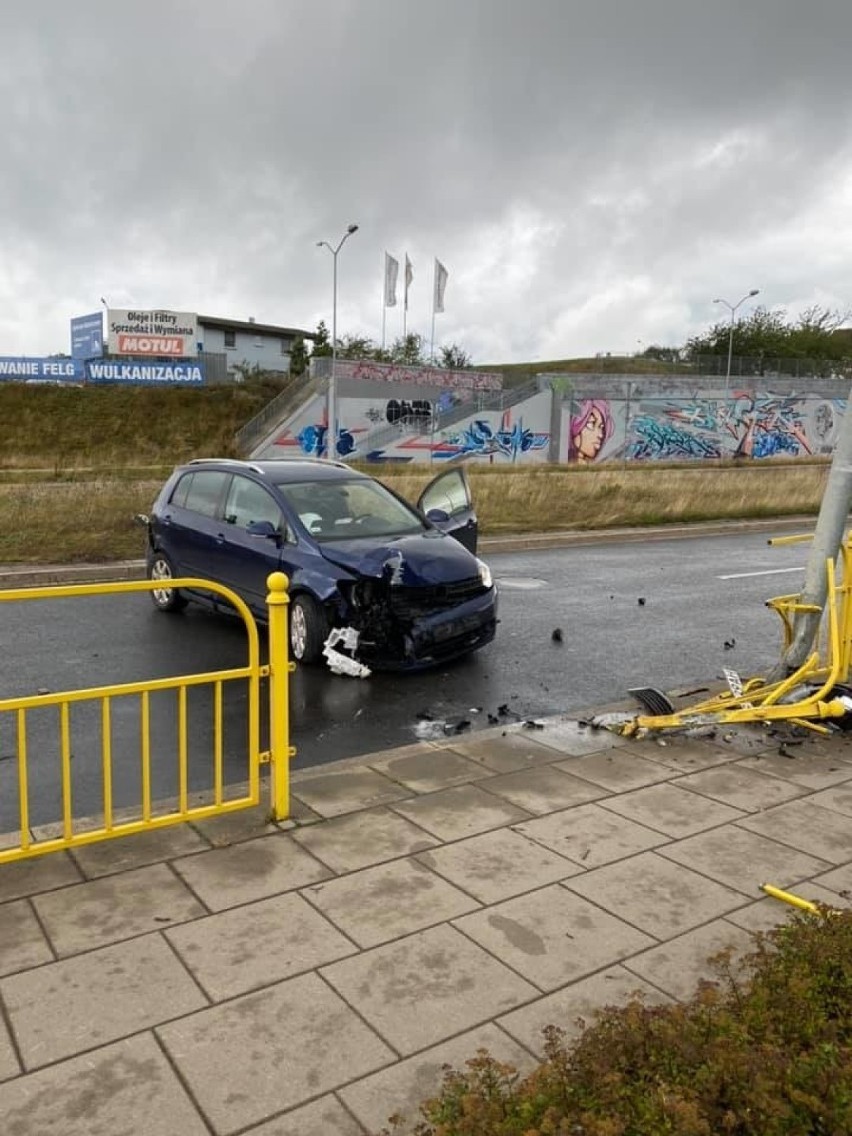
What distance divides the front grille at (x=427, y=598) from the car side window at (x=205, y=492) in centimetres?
262

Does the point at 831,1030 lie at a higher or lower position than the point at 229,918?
higher

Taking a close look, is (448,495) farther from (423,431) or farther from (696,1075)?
(423,431)

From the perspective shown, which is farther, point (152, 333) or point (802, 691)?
point (152, 333)

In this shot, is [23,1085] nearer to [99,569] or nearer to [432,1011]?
[432,1011]

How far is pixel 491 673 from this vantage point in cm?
759

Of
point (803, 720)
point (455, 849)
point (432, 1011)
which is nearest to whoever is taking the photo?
point (432, 1011)

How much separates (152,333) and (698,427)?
31.1 meters

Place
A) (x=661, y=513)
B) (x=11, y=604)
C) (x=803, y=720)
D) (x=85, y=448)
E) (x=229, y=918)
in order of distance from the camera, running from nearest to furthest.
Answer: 1. (x=229, y=918)
2. (x=803, y=720)
3. (x=11, y=604)
4. (x=661, y=513)
5. (x=85, y=448)

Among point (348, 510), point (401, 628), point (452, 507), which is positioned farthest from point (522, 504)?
point (401, 628)

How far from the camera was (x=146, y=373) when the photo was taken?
47.0 metres

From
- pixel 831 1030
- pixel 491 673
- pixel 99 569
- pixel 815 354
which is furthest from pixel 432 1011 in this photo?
pixel 815 354

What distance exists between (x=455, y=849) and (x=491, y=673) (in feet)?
11.5

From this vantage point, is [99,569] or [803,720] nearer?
[803,720]

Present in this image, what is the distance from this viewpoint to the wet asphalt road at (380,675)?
219 inches
